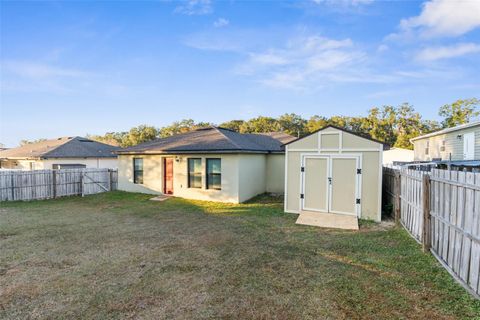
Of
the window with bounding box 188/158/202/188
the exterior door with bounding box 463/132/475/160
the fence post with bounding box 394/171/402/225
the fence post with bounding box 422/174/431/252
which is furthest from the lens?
the exterior door with bounding box 463/132/475/160

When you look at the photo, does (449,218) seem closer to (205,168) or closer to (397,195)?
(397,195)

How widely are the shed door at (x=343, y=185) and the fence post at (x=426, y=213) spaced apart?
298cm

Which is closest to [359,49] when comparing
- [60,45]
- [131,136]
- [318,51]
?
[318,51]

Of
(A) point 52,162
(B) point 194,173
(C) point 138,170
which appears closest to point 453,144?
(B) point 194,173

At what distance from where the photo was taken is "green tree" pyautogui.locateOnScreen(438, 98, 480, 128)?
2959 cm

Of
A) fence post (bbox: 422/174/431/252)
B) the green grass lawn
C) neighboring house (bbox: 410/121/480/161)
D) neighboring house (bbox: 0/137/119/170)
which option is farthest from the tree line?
fence post (bbox: 422/174/431/252)

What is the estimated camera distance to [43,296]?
3576 mm

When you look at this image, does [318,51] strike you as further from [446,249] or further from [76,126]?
[76,126]

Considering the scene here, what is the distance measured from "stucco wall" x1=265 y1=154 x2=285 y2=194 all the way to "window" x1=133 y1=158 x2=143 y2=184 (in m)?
6.75

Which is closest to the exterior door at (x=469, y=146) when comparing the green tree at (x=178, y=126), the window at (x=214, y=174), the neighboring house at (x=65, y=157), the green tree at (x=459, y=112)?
the window at (x=214, y=174)

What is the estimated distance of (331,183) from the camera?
8.43m

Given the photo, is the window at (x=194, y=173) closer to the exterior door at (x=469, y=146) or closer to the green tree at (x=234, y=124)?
the exterior door at (x=469, y=146)

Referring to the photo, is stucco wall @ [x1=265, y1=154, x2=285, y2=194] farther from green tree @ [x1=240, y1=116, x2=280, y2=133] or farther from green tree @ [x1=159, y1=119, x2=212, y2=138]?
green tree @ [x1=159, y1=119, x2=212, y2=138]

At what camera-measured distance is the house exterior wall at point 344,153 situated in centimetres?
791
